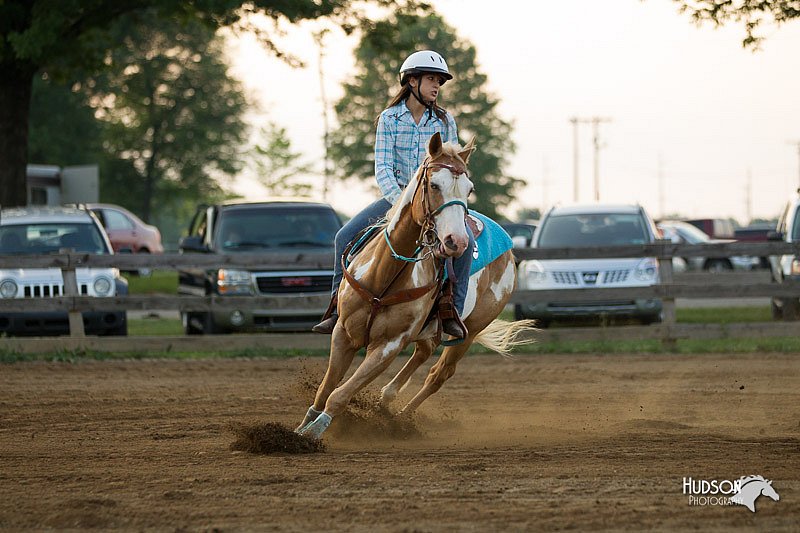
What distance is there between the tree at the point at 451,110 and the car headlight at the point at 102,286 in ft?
182

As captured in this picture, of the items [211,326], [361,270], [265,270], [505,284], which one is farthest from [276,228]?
[361,270]

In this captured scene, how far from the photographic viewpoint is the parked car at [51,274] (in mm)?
15492

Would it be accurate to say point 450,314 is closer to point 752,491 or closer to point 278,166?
point 752,491

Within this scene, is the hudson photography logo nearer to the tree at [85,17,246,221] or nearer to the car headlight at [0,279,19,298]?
the car headlight at [0,279,19,298]

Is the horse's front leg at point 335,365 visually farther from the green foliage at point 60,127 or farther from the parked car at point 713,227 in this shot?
the green foliage at point 60,127

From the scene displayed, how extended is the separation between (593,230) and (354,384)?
11426mm

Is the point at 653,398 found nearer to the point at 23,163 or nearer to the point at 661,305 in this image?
the point at 661,305

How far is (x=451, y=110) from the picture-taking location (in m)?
71.9

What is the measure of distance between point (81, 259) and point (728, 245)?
878cm

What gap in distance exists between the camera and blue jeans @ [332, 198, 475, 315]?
8.22 meters

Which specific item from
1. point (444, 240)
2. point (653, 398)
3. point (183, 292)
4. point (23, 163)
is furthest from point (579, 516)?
point (23, 163)

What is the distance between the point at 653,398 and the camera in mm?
10586

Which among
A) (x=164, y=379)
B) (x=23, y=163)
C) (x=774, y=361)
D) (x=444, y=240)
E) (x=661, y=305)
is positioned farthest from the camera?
(x=23, y=163)

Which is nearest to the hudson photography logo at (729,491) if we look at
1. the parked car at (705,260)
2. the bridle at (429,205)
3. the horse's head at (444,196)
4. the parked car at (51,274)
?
the horse's head at (444,196)
